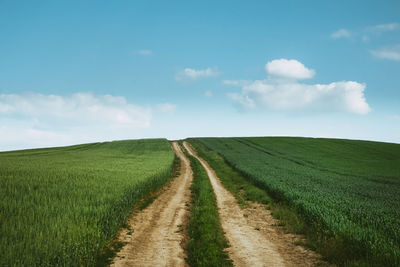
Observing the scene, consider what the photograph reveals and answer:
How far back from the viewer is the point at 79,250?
7066mm

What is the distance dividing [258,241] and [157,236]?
174 inches

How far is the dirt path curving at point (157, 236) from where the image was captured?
8281mm

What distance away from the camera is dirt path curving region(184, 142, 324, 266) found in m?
8.40

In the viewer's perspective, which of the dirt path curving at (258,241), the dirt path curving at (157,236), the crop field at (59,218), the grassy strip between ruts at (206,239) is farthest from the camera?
the dirt path curving at (258,241)

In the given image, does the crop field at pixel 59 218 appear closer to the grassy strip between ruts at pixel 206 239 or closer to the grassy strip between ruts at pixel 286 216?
the grassy strip between ruts at pixel 206 239

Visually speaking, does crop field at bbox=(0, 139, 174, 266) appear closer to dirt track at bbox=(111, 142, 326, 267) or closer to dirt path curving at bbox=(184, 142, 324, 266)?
dirt track at bbox=(111, 142, 326, 267)

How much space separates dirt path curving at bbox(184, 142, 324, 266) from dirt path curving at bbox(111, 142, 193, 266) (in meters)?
2.18

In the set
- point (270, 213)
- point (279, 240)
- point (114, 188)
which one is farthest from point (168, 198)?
point (279, 240)

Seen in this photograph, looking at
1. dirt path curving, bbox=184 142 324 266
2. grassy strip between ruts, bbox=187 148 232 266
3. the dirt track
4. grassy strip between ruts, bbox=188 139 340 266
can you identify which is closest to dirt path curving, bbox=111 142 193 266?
the dirt track

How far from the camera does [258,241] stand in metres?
10.1

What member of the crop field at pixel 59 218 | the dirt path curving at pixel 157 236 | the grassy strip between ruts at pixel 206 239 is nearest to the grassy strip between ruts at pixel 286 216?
the grassy strip between ruts at pixel 206 239

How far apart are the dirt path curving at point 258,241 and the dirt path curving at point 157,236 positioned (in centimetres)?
218

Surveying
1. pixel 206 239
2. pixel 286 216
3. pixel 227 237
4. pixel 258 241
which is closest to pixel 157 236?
pixel 206 239

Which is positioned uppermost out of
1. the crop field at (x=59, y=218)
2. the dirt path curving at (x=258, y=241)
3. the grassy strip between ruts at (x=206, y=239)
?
the crop field at (x=59, y=218)
